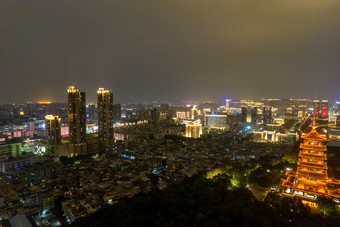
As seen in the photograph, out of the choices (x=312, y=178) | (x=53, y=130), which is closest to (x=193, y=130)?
(x=53, y=130)

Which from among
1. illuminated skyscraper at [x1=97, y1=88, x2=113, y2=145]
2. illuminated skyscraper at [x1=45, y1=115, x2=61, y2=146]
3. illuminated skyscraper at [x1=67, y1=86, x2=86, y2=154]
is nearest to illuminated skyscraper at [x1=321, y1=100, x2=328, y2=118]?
illuminated skyscraper at [x1=97, y1=88, x2=113, y2=145]

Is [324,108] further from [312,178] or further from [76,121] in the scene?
[76,121]

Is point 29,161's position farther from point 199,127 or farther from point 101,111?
point 199,127

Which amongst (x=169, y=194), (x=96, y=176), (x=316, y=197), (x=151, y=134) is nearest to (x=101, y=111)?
(x=151, y=134)

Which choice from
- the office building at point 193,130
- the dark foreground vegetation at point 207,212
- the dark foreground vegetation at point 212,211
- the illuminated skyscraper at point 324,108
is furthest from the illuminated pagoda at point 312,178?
the illuminated skyscraper at point 324,108

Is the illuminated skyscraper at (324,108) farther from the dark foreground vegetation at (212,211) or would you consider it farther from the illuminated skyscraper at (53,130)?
the illuminated skyscraper at (53,130)

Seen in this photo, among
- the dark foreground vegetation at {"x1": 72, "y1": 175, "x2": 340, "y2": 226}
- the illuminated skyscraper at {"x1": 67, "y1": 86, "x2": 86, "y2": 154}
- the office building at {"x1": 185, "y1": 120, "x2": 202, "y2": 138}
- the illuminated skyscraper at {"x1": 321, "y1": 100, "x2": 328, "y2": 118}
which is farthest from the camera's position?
the illuminated skyscraper at {"x1": 321, "y1": 100, "x2": 328, "y2": 118}

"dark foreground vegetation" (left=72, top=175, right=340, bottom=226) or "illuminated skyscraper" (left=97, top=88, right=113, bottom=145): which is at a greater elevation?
"illuminated skyscraper" (left=97, top=88, right=113, bottom=145)

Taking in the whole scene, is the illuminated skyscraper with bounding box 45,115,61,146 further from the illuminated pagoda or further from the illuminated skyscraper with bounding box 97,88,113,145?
the illuminated pagoda
